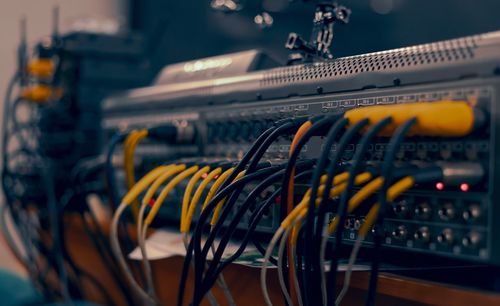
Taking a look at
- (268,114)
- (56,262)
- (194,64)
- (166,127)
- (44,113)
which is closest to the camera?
(268,114)

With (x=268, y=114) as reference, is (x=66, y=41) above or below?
above

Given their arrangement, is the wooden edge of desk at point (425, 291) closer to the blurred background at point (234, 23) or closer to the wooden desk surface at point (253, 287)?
the wooden desk surface at point (253, 287)

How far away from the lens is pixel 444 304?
1.95 feet

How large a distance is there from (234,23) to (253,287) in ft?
3.71

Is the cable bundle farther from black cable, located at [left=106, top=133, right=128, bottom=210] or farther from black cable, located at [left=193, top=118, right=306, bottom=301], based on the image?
black cable, located at [left=106, top=133, right=128, bottom=210]

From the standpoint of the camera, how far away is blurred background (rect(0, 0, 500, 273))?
1.24m

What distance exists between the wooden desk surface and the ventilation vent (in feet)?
0.72

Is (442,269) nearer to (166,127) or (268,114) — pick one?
(268,114)

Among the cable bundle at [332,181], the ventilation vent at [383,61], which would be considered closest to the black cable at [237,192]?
the cable bundle at [332,181]

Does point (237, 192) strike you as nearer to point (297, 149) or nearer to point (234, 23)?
point (297, 149)

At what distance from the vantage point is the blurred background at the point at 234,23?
4.05 feet

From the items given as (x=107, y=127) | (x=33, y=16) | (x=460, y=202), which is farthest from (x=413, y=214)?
(x=33, y=16)

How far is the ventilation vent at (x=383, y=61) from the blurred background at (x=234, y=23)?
0.15 ft

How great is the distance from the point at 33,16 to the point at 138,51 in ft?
2.47
